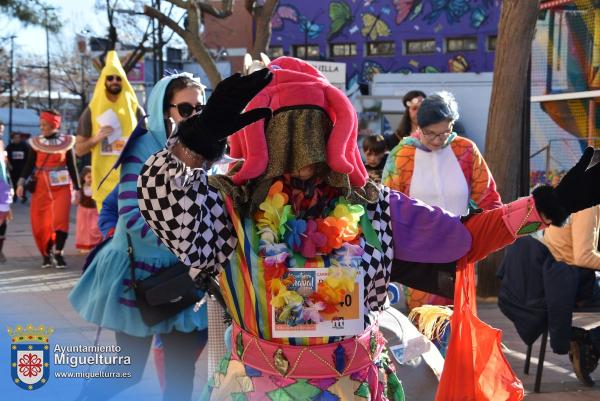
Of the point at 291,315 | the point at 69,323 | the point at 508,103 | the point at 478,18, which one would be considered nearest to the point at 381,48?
the point at 478,18

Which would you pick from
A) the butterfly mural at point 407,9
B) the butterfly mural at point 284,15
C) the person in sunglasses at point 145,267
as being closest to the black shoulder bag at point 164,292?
the person in sunglasses at point 145,267

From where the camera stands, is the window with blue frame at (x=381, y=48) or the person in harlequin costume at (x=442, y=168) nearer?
the person in harlequin costume at (x=442, y=168)

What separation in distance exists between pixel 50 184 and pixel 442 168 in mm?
6806

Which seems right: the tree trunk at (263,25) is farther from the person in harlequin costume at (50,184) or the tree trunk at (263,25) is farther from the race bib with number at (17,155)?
the race bib with number at (17,155)

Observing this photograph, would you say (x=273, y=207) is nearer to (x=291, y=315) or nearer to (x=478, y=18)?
(x=291, y=315)

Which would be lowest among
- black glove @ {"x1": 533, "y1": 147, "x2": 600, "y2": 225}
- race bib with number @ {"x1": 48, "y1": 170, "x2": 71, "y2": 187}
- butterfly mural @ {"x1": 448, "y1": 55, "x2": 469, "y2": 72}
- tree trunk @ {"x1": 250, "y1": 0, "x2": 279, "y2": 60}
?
race bib with number @ {"x1": 48, "y1": 170, "x2": 71, "y2": 187}

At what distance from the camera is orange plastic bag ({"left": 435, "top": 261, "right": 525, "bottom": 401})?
9.21ft

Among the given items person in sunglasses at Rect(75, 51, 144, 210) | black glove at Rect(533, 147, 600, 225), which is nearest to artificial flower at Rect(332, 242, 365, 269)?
black glove at Rect(533, 147, 600, 225)

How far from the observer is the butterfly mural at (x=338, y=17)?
139 ft

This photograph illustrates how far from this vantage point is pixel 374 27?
137 feet

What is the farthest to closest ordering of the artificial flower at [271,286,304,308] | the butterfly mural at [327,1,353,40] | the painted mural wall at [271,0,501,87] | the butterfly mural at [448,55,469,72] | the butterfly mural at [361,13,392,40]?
1. the butterfly mural at [327,1,353,40]
2. the butterfly mural at [361,13,392,40]
3. the painted mural wall at [271,0,501,87]
4. the butterfly mural at [448,55,469,72]
5. the artificial flower at [271,286,304,308]

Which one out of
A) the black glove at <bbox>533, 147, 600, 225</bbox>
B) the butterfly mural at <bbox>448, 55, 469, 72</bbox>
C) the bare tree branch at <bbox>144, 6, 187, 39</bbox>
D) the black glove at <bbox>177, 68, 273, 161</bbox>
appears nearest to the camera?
the black glove at <bbox>177, 68, 273, 161</bbox>

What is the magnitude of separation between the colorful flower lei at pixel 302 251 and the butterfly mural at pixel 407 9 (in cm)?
3998

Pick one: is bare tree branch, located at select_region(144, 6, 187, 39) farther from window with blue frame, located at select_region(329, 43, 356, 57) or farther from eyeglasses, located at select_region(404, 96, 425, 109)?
window with blue frame, located at select_region(329, 43, 356, 57)
